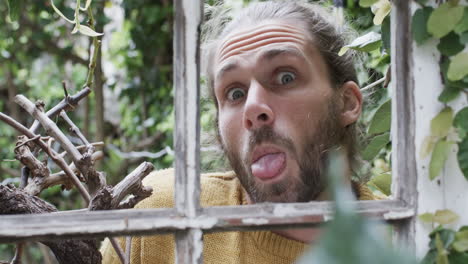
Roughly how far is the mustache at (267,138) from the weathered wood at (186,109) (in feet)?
1.31

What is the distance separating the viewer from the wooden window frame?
53 cm

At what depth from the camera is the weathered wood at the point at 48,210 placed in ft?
2.35

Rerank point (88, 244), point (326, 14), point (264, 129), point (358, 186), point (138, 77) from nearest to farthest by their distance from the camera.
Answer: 1. point (88, 244)
2. point (264, 129)
3. point (358, 186)
4. point (326, 14)
5. point (138, 77)

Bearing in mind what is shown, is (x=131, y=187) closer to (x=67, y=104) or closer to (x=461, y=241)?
(x=67, y=104)

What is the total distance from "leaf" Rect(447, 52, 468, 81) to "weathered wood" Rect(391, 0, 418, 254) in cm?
5

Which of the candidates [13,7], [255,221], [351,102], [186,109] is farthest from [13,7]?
[351,102]

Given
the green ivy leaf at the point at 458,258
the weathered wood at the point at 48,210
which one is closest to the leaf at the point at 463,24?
the green ivy leaf at the point at 458,258

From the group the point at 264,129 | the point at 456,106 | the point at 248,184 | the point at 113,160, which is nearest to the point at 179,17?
the point at 456,106

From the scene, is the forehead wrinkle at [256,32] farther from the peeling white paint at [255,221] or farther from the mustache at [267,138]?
the peeling white paint at [255,221]

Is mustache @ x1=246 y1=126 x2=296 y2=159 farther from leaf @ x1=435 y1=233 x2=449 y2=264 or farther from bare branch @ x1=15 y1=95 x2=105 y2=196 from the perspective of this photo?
leaf @ x1=435 y1=233 x2=449 y2=264

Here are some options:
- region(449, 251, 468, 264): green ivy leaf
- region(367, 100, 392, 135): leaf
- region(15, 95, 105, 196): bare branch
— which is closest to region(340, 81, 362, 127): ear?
region(367, 100, 392, 135): leaf

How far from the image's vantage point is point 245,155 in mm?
1021

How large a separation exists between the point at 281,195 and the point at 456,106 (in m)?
0.47

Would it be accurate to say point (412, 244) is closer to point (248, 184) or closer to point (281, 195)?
point (281, 195)
